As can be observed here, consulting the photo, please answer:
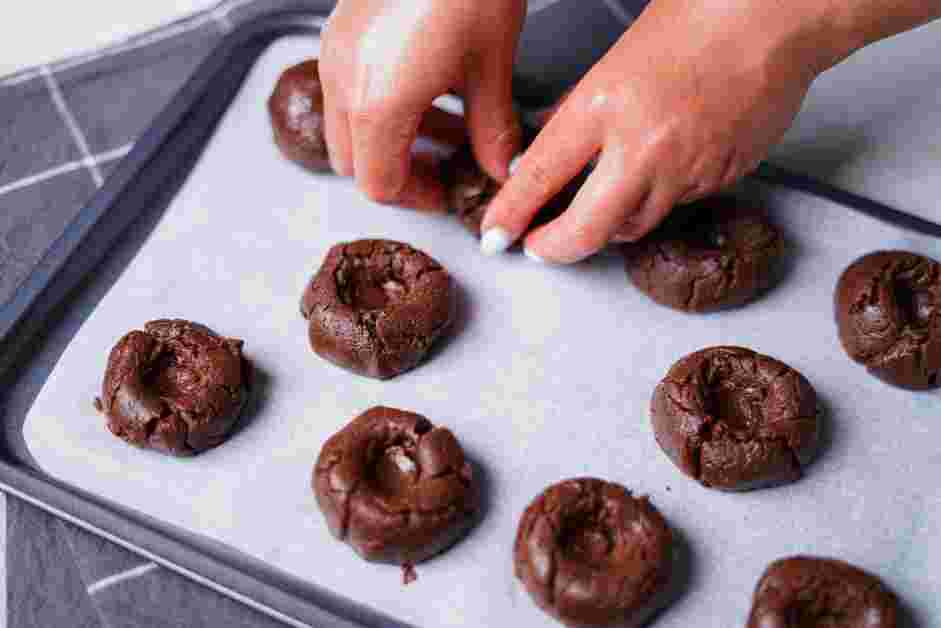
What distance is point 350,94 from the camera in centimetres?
265

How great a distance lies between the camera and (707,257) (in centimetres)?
287

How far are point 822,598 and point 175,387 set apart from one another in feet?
5.66

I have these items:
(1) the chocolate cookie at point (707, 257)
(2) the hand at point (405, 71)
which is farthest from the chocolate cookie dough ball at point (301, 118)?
(1) the chocolate cookie at point (707, 257)

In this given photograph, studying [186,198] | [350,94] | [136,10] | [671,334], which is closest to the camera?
[350,94]

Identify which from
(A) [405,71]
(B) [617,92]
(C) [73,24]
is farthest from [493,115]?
(C) [73,24]

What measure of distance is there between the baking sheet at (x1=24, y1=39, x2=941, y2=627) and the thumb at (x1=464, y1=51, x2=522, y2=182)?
318mm

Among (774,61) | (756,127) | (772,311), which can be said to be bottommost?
(772,311)

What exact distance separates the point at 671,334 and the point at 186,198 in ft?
5.05

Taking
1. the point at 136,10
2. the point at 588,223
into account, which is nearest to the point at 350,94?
the point at 588,223

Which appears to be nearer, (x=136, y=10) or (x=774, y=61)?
(x=774, y=61)

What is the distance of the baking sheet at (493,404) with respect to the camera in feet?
8.33

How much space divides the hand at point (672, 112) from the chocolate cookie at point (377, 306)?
416mm

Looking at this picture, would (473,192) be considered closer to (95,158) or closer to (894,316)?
(894,316)

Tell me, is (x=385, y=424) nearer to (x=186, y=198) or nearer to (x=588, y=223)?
(x=588, y=223)
